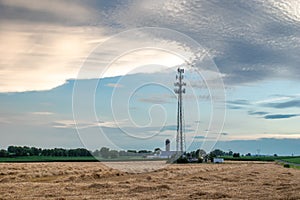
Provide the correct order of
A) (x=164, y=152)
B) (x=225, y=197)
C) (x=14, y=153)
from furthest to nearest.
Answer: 1. (x=14, y=153)
2. (x=164, y=152)
3. (x=225, y=197)

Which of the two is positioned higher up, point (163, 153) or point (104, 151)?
point (163, 153)

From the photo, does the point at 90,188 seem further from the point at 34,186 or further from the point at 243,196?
the point at 243,196

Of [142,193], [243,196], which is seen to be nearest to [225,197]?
[243,196]

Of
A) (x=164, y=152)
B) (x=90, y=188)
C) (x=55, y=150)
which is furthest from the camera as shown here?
(x=55, y=150)

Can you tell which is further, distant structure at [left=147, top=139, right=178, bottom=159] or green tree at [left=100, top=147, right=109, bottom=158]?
distant structure at [left=147, top=139, right=178, bottom=159]

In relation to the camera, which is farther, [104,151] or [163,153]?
[163,153]

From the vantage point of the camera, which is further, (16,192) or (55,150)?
(55,150)

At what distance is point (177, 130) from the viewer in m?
60.8

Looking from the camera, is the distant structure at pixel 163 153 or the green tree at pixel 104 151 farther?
the distant structure at pixel 163 153

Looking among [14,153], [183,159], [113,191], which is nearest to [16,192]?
[113,191]

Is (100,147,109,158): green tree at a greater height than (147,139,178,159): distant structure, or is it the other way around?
(147,139,178,159): distant structure

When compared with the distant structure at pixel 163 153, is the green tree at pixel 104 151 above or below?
below

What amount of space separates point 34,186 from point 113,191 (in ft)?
18.9

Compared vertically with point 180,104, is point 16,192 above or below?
below
